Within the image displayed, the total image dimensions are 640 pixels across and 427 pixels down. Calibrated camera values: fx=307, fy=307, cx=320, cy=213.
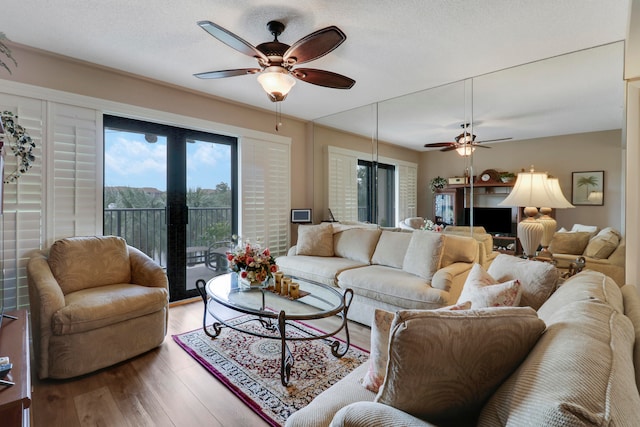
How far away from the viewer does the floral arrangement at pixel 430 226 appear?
3659 millimetres

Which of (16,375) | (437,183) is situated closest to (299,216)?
(437,183)

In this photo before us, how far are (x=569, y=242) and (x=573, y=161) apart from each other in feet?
2.42

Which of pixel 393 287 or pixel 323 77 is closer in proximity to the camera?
pixel 323 77

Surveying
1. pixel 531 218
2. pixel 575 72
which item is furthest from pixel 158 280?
pixel 575 72

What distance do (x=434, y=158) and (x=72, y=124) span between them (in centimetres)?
381

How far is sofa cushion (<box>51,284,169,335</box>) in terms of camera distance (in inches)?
81.5

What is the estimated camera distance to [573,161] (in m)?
2.79

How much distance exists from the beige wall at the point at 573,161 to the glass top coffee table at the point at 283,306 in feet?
6.92

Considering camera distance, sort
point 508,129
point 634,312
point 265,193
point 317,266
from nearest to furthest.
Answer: point 634,312
point 508,129
point 317,266
point 265,193

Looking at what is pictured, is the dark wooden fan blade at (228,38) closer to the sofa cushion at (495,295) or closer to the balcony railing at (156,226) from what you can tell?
the sofa cushion at (495,295)

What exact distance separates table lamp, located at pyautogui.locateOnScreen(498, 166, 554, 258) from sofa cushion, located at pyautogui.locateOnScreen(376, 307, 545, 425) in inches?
67.6

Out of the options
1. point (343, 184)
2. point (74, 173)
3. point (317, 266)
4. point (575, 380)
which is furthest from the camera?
point (343, 184)

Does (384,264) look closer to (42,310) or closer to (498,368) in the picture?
(498,368)

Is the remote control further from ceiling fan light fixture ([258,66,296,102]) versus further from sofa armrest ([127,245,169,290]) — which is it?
ceiling fan light fixture ([258,66,296,102])
